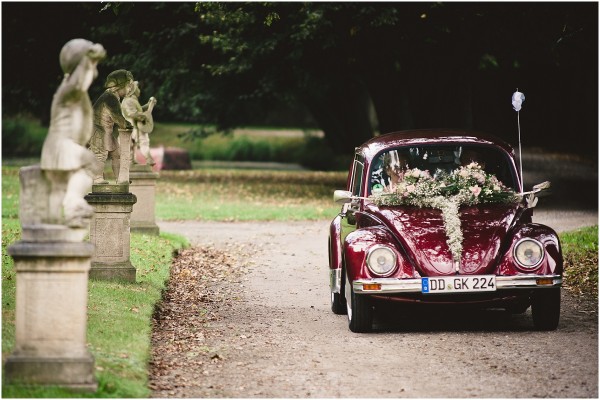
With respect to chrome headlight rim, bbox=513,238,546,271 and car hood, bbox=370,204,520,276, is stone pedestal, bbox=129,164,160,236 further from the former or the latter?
chrome headlight rim, bbox=513,238,546,271

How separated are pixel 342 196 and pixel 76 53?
4.02 m

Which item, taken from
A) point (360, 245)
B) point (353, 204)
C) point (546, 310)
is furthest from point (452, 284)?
point (353, 204)

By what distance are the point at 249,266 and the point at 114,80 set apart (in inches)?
149

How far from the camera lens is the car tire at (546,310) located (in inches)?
365

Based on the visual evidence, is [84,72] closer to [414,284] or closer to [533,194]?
[414,284]

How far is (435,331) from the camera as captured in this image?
938cm

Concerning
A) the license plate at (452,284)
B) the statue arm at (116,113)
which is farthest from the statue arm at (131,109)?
the license plate at (452,284)

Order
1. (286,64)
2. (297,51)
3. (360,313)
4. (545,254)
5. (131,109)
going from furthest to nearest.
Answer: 1. (286,64)
2. (297,51)
3. (131,109)
4. (360,313)
5. (545,254)

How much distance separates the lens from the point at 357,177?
10664 millimetres

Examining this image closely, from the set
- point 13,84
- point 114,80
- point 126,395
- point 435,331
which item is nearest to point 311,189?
point 13,84

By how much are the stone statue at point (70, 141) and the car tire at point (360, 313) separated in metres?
3.22

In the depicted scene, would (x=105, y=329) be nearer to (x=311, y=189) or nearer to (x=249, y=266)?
(x=249, y=266)

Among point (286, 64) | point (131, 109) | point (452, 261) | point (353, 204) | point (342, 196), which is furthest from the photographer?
point (286, 64)

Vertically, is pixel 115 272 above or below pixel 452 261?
below
